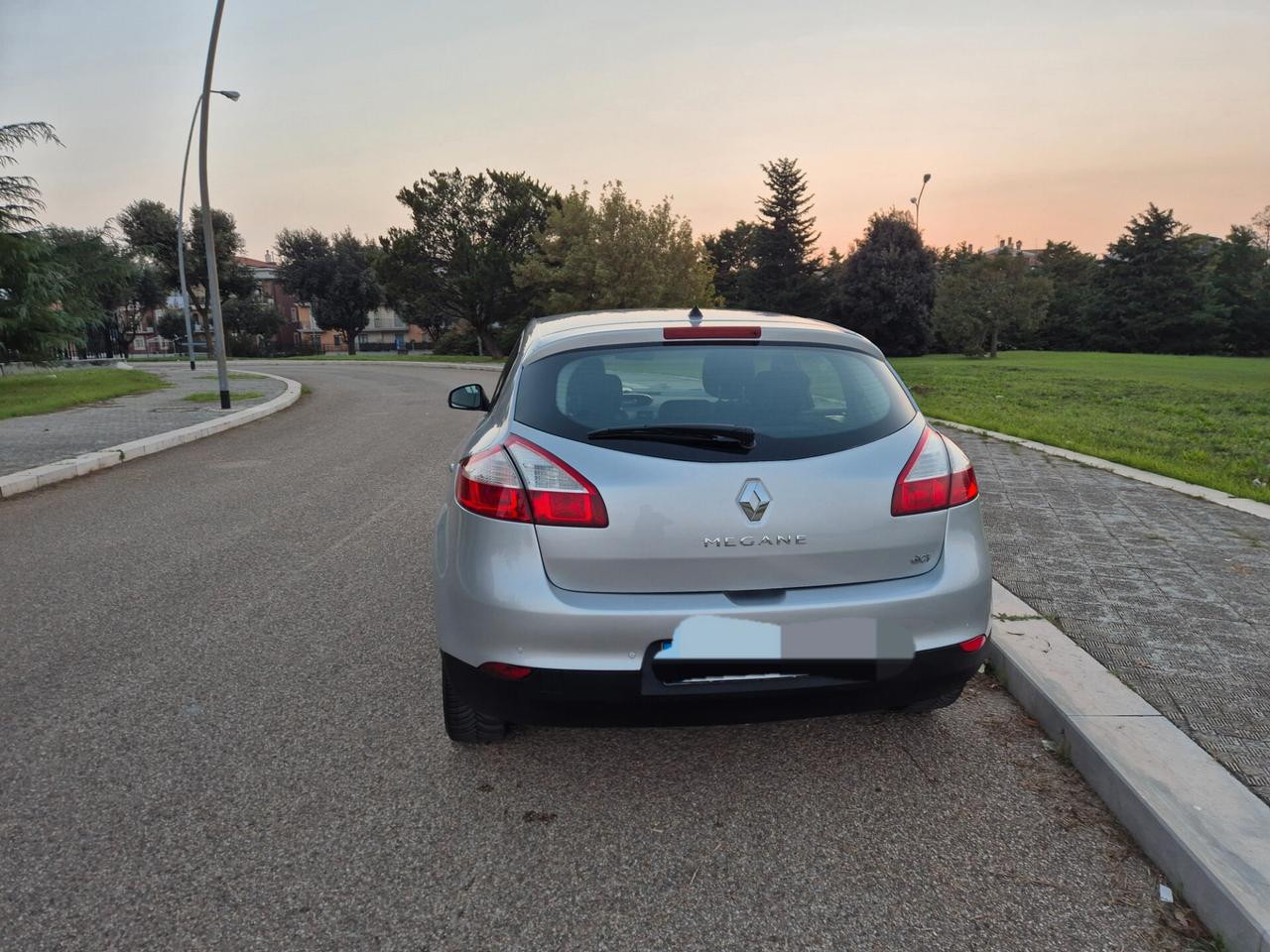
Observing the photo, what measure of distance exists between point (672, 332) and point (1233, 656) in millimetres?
2775

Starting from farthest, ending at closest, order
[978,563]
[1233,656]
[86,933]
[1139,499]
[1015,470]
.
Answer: [1015,470]
[1139,499]
[1233,656]
[978,563]
[86,933]

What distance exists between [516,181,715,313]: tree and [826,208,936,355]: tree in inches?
620

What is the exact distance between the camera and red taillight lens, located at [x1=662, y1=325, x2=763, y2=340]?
2.84 m

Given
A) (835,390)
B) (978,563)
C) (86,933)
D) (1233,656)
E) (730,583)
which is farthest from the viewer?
(1233,656)

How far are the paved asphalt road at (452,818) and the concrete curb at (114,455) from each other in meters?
4.63

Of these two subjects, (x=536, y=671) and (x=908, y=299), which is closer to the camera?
(x=536, y=671)

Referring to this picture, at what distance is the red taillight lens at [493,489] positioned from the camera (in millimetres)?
2471

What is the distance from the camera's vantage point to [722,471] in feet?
7.98

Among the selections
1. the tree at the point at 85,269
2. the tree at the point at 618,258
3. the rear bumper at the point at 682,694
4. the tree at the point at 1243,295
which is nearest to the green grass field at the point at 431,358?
the tree at the point at 618,258

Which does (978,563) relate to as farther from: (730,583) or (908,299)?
(908,299)

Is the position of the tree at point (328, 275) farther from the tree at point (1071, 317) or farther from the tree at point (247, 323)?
the tree at point (1071, 317)

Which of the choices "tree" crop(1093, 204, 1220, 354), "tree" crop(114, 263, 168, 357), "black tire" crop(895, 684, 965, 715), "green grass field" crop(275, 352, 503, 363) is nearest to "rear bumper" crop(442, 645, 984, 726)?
"black tire" crop(895, 684, 965, 715)

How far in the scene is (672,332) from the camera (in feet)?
9.36

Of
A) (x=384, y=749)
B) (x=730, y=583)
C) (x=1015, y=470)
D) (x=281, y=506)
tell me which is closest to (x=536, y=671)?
(x=730, y=583)
